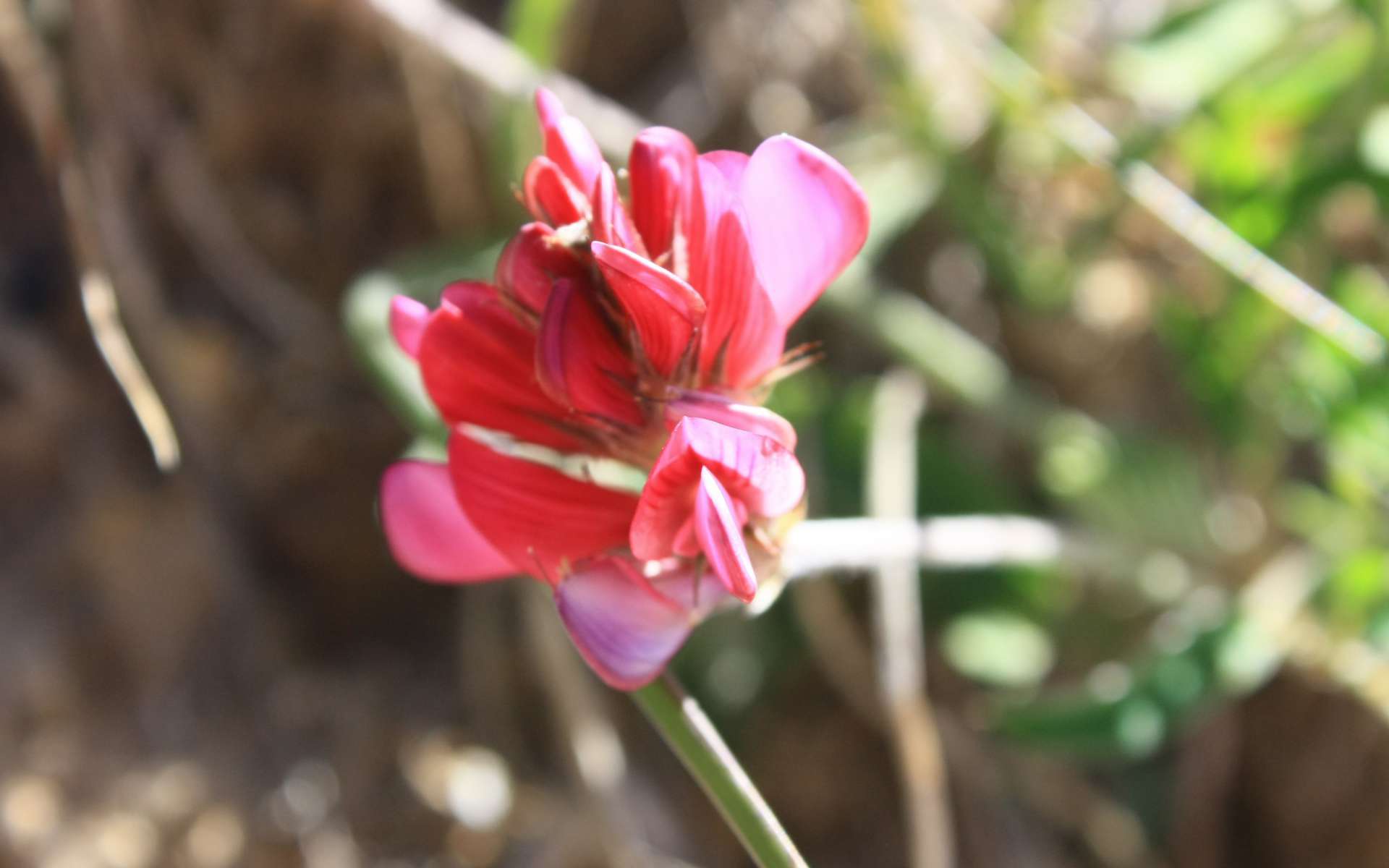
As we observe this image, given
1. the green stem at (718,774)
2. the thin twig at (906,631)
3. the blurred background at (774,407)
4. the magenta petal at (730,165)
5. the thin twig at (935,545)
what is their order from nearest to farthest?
the green stem at (718,774), the magenta petal at (730,165), the thin twig at (935,545), the thin twig at (906,631), the blurred background at (774,407)

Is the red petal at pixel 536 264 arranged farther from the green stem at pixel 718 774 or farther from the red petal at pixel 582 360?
the green stem at pixel 718 774

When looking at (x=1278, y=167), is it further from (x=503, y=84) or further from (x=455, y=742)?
(x=455, y=742)

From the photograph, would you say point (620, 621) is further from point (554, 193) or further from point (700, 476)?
point (554, 193)

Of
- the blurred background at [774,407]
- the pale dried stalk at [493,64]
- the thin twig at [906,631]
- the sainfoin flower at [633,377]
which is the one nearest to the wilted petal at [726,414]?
the sainfoin flower at [633,377]

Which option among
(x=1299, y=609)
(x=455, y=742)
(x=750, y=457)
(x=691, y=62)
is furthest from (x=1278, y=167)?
(x=455, y=742)

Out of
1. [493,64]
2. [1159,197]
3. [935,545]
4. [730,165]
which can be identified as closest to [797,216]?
[730,165]
